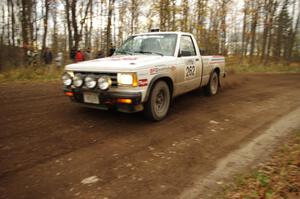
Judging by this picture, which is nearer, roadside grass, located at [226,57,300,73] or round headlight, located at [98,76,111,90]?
round headlight, located at [98,76,111,90]

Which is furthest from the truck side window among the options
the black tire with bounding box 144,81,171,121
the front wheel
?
the front wheel

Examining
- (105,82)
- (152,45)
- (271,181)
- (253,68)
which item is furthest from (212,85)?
(253,68)

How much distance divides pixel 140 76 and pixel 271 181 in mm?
2490

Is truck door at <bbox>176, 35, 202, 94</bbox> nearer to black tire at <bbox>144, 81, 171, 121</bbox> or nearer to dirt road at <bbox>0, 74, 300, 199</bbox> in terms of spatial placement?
black tire at <bbox>144, 81, 171, 121</bbox>

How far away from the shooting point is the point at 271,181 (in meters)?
2.62

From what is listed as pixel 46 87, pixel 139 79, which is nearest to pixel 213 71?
pixel 139 79

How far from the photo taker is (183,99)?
7.00 metres

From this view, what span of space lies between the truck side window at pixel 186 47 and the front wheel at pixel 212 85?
4.92 feet

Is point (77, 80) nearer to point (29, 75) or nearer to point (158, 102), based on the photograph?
point (158, 102)

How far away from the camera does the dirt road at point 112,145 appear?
8.63 ft

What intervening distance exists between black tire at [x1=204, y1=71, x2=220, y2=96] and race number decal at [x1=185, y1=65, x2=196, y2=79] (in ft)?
4.85

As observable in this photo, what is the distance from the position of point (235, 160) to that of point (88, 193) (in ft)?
6.73

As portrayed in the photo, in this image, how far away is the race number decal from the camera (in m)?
5.47

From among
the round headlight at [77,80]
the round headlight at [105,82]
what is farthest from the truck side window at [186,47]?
the round headlight at [77,80]
